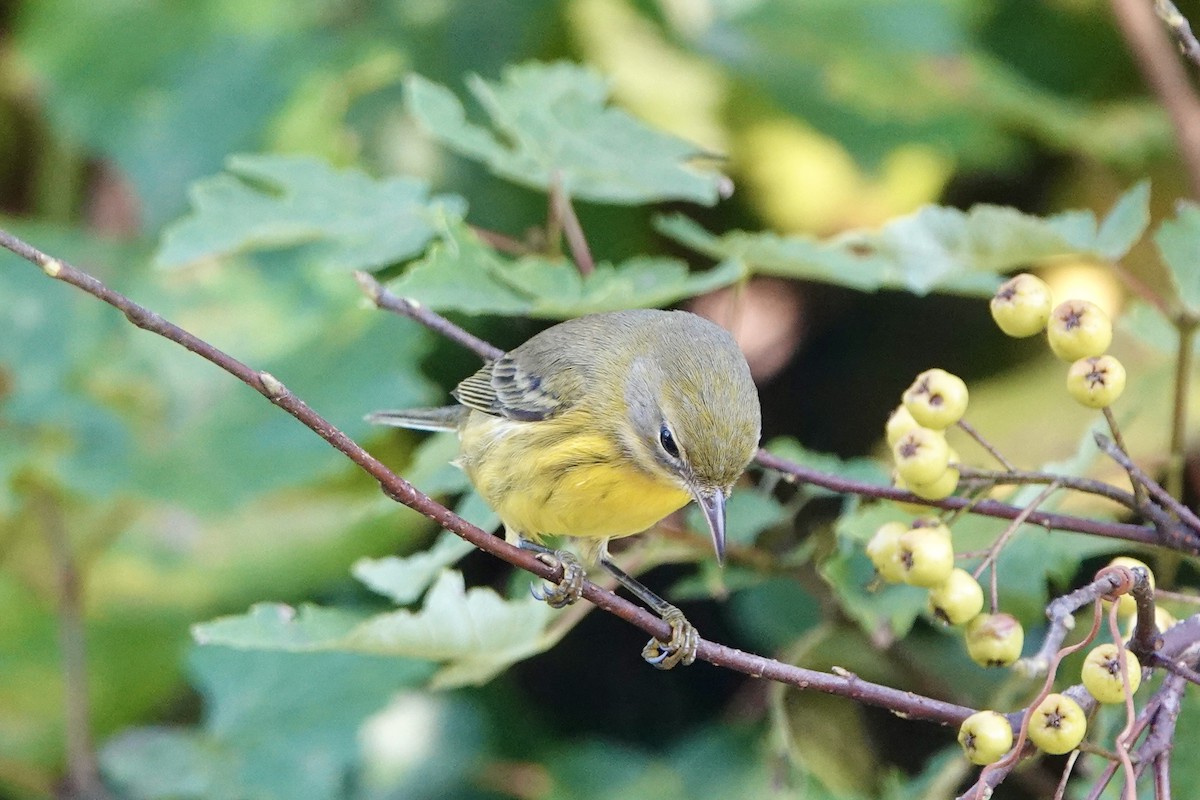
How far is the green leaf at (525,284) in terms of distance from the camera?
2.03 metres

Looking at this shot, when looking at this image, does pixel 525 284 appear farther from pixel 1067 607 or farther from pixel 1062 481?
pixel 1067 607

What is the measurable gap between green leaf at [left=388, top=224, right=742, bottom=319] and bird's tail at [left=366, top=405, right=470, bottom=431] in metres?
0.71

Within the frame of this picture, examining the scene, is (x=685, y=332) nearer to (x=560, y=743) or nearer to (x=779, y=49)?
(x=560, y=743)

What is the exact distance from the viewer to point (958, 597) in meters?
1.55

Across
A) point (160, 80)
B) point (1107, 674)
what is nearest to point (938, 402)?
point (1107, 674)

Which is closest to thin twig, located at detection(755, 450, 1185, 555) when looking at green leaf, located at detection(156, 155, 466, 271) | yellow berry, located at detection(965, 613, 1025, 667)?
yellow berry, located at detection(965, 613, 1025, 667)

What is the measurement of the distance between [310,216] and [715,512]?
914 millimetres

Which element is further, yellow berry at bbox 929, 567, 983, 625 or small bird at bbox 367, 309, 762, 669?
small bird at bbox 367, 309, 762, 669

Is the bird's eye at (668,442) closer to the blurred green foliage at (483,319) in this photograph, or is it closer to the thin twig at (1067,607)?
the blurred green foliage at (483,319)

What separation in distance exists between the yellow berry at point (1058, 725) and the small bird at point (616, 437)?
61 cm

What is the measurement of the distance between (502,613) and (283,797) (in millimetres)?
895

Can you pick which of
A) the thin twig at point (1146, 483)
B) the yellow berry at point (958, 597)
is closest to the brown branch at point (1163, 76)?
the thin twig at point (1146, 483)

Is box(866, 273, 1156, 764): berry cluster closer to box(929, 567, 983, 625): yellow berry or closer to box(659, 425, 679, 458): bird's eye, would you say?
box(929, 567, 983, 625): yellow berry

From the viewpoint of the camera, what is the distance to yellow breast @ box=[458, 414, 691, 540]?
2.22 m
